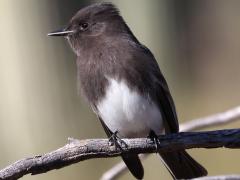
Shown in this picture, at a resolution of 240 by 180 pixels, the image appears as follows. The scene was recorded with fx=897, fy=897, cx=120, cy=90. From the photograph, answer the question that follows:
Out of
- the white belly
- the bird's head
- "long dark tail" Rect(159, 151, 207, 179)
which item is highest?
the bird's head

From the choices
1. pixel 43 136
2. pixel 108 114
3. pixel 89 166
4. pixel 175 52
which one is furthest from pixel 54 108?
pixel 108 114

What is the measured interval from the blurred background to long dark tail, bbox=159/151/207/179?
11.3 feet

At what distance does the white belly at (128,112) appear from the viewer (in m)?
4.87

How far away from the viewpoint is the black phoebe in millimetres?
4898

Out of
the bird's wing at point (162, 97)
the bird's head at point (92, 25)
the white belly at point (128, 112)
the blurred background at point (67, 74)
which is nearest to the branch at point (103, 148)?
the white belly at point (128, 112)

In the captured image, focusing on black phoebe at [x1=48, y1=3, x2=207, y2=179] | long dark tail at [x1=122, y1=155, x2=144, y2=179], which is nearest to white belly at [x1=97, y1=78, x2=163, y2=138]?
black phoebe at [x1=48, y1=3, x2=207, y2=179]

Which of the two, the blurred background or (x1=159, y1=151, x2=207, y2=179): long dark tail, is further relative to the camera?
the blurred background

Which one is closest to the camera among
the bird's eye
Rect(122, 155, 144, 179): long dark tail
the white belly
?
the white belly

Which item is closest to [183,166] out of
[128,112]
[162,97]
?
[162,97]

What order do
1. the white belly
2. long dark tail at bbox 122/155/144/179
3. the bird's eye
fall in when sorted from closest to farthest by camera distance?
the white belly < long dark tail at bbox 122/155/144/179 < the bird's eye

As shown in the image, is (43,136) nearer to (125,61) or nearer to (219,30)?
(219,30)

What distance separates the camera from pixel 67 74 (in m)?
10.6

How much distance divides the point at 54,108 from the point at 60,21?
1.08 meters

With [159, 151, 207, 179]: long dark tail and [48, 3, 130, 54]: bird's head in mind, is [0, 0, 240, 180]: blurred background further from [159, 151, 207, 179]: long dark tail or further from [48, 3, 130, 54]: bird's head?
[48, 3, 130, 54]: bird's head
